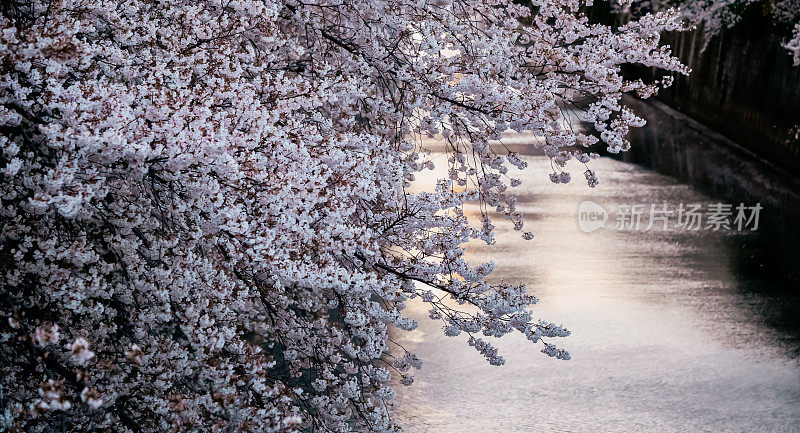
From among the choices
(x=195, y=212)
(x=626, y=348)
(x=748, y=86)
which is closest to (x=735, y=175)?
(x=748, y=86)

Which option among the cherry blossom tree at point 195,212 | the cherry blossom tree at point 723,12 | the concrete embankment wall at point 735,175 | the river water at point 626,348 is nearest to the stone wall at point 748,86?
the cherry blossom tree at point 723,12

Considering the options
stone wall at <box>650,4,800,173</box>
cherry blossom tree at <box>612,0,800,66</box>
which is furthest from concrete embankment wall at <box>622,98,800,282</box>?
cherry blossom tree at <box>612,0,800,66</box>

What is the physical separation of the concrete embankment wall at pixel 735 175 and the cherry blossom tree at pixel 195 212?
633 centimetres

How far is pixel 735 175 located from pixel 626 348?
7.42 m

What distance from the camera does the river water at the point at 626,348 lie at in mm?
6898

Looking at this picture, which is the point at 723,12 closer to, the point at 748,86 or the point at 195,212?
the point at 748,86

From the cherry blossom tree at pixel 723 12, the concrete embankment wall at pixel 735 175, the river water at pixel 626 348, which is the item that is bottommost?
the river water at pixel 626 348

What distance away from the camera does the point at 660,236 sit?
38.5 feet

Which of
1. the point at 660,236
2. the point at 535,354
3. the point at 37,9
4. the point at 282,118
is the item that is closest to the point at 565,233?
the point at 660,236

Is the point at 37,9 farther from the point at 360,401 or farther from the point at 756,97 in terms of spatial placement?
the point at 756,97

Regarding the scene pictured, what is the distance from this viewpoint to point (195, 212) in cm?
372

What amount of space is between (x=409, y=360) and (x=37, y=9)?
347 centimetres

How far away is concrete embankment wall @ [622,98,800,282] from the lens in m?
10.6

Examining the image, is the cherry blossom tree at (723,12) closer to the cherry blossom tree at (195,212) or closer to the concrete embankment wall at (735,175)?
the concrete embankment wall at (735,175)
